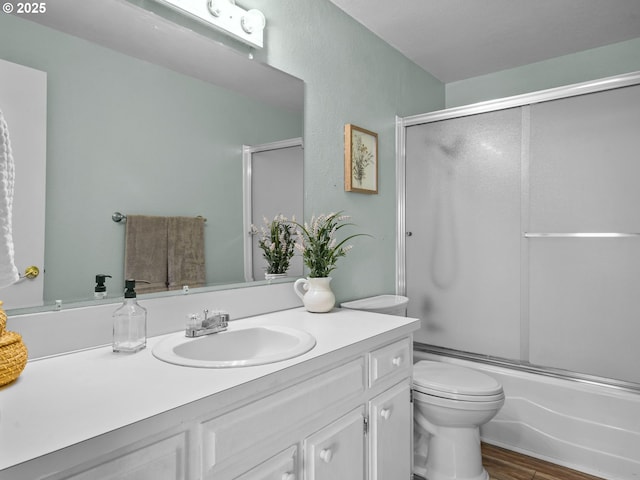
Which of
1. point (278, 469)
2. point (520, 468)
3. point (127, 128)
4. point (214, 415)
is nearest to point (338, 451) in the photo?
point (278, 469)

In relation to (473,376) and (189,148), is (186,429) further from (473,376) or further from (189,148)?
(473,376)

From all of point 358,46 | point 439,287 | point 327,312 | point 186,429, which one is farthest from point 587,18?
point 186,429

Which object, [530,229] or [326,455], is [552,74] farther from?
[326,455]

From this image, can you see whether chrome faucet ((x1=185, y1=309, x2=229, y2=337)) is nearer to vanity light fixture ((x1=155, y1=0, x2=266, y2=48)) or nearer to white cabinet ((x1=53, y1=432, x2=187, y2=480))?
white cabinet ((x1=53, y1=432, x2=187, y2=480))

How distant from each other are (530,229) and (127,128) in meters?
2.03

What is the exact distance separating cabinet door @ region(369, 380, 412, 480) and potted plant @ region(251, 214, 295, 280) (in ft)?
2.23

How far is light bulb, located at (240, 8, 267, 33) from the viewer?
1621 millimetres

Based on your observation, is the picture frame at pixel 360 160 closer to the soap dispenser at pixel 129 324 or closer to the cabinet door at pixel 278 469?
the soap dispenser at pixel 129 324

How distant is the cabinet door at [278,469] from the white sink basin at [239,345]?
0.24 metres

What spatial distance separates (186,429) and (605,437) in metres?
2.11

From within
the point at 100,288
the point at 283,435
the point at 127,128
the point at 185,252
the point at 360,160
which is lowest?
the point at 283,435

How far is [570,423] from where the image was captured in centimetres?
211

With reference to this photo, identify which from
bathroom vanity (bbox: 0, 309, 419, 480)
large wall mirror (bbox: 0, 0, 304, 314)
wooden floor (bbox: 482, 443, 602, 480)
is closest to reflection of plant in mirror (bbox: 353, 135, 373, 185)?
large wall mirror (bbox: 0, 0, 304, 314)

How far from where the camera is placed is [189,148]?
1.45m
